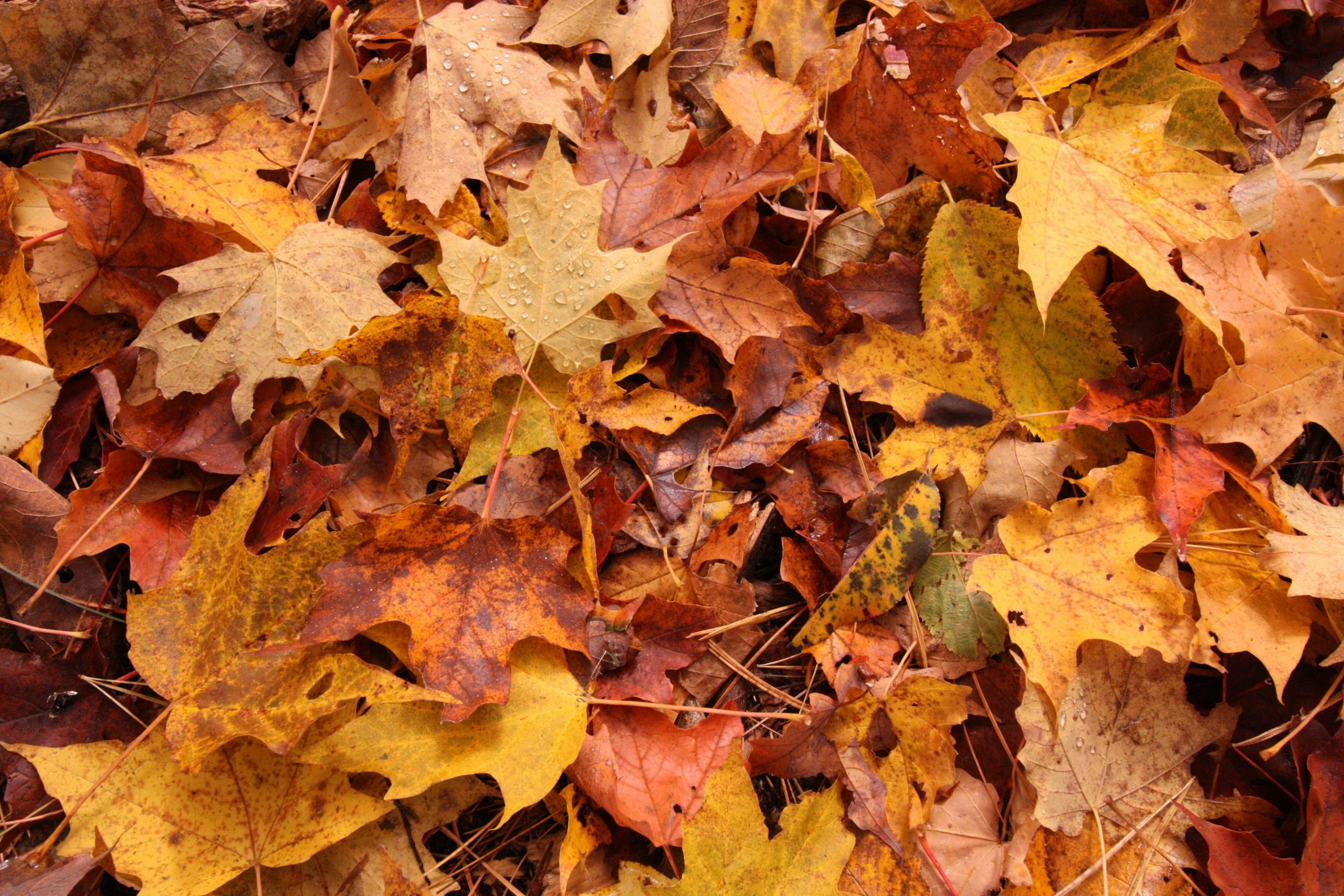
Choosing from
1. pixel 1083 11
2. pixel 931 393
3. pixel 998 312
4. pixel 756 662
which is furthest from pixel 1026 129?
pixel 756 662

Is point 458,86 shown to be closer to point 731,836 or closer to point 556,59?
point 556,59

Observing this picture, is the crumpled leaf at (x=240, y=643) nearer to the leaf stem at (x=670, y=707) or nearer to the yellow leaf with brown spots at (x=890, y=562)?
the leaf stem at (x=670, y=707)

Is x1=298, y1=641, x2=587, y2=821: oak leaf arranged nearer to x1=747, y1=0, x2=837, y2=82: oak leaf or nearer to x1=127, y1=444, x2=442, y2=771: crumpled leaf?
x1=127, y1=444, x2=442, y2=771: crumpled leaf

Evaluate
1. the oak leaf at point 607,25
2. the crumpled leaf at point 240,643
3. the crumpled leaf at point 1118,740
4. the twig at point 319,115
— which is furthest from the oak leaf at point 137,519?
the crumpled leaf at point 1118,740

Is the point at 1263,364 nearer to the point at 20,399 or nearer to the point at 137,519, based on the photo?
the point at 137,519

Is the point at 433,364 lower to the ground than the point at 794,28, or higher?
lower

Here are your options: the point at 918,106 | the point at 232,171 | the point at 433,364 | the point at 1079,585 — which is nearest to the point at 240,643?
the point at 433,364

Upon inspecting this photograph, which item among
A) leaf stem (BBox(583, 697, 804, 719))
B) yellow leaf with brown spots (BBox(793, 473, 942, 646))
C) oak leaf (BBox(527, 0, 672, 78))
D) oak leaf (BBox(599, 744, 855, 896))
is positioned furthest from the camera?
oak leaf (BBox(527, 0, 672, 78))

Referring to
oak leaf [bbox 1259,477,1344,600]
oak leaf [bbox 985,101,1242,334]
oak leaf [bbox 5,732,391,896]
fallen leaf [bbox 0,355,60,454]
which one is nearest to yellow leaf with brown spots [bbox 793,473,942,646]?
oak leaf [bbox 985,101,1242,334]

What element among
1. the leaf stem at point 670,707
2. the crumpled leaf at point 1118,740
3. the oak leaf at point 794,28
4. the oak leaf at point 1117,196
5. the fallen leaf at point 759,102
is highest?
the oak leaf at point 794,28
